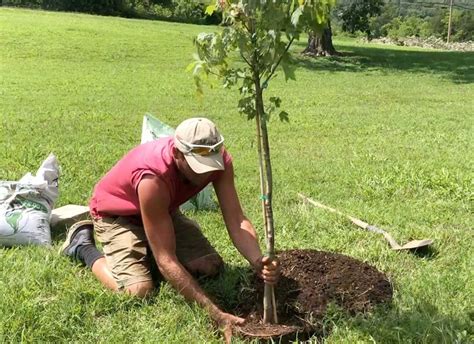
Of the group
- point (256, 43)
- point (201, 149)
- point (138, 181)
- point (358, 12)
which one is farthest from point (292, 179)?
point (358, 12)

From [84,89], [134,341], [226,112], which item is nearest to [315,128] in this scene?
[226,112]

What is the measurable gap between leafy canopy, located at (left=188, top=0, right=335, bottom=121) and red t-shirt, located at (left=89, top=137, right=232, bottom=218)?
0.58 metres

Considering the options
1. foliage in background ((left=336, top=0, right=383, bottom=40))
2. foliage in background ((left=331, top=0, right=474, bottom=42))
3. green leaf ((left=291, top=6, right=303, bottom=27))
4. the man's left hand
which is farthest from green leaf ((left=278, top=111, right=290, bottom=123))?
foliage in background ((left=331, top=0, right=474, bottom=42))

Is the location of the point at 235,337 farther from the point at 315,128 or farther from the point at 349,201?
the point at 315,128

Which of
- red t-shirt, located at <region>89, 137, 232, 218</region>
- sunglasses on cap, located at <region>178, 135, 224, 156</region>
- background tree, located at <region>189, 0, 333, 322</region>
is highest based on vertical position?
background tree, located at <region>189, 0, 333, 322</region>

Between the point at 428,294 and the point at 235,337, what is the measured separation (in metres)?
1.16

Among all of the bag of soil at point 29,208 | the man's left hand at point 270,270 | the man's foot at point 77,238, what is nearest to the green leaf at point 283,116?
the man's left hand at point 270,270

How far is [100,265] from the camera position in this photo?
359 cm

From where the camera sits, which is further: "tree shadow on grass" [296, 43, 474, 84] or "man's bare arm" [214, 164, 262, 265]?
"tree shadow on grass" [296, 43, 474, 84]

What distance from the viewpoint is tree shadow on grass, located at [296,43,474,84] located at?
59.4ft

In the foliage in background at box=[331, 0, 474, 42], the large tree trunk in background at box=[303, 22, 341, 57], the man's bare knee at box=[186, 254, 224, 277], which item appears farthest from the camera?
the foliage in background at box=[331, 0, 474, 42]

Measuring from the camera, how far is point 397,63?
20531 millimetres

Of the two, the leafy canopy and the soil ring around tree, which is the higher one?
the leafy canopy

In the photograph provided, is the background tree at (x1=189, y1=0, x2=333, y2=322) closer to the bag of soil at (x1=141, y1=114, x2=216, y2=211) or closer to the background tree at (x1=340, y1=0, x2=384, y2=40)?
the bag of soil at (x1=141, y1=114, x2=216, y2=211)
